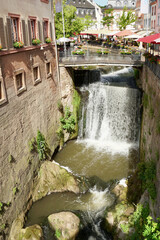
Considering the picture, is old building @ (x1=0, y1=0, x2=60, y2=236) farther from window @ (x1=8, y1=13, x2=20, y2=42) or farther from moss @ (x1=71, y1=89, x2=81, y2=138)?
moss @ (x1=71, y1=89, x2=81, y2=138)

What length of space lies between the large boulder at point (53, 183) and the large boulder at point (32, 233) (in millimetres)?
2802

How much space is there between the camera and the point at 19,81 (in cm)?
1308

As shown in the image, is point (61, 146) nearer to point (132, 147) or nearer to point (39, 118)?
point (39, 118)

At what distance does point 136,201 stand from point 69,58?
13.6 meters

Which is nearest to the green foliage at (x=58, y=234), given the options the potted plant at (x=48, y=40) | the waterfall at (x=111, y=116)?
the waterfall at (x=111, y=116)

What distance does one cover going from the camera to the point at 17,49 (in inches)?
484

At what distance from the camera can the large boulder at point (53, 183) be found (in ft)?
48.5

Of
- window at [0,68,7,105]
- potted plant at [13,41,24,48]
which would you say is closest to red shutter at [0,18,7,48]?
potted plant at [13,41,24,48]

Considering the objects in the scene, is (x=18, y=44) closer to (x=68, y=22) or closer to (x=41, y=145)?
(x=41, y=145)

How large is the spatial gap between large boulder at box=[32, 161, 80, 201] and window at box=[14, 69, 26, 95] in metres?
6.48

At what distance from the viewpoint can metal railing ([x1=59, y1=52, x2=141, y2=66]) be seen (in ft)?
61.9

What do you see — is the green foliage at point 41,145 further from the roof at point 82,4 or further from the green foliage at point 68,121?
the roof at point 82,4

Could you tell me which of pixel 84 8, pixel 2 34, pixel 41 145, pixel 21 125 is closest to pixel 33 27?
pixel 2 34

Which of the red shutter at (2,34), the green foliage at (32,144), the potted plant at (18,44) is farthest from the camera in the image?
the green foliage at (32,144)
